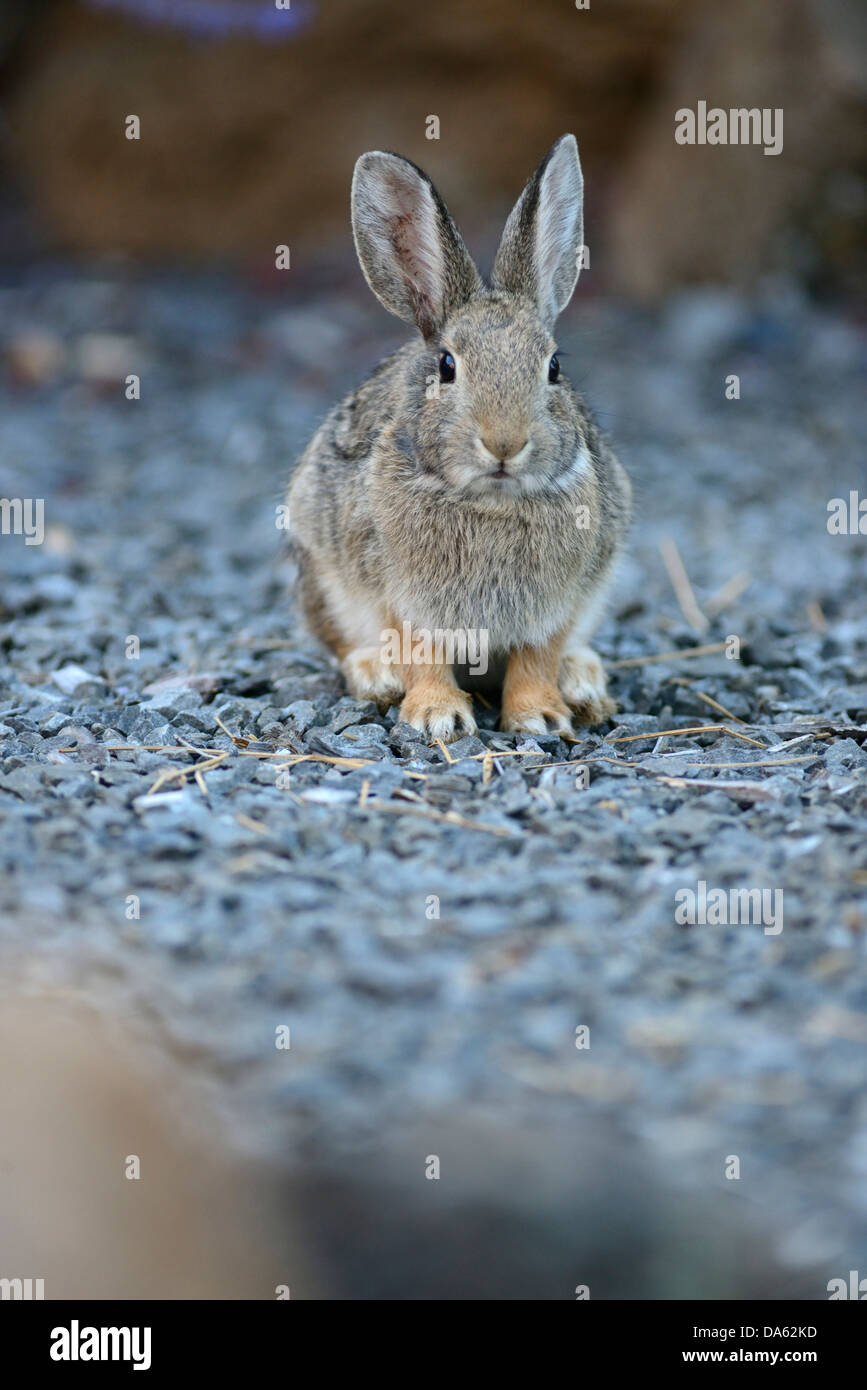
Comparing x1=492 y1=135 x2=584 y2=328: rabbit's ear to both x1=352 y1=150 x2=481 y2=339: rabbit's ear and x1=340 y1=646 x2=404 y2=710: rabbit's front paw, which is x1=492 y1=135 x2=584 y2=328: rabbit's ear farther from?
x1=340 y1=646 x2=404 y2=710: rabbit's front paw

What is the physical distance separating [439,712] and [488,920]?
5.33ft

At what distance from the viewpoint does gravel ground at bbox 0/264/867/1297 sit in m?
3.34

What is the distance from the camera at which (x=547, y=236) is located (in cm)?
552

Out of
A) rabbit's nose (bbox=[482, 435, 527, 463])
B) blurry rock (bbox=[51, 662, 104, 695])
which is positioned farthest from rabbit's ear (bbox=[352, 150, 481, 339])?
blurry rock (bbox=[51, 662, 104, 695])

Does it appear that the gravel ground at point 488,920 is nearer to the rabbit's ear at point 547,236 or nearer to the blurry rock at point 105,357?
the rabbit's ear at point 547,236

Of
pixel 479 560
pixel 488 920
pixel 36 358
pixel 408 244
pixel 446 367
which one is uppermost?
pixel 36 358

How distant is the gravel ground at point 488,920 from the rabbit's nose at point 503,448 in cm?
103

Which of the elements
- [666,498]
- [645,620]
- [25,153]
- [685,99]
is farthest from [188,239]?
[645,620]

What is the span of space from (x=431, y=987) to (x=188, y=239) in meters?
11.5

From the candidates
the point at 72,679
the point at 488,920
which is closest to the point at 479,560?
the point at 488,920

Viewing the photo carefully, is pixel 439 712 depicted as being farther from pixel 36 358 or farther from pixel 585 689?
pixel 36 358

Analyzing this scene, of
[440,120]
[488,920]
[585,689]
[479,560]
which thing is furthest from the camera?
[440,120]

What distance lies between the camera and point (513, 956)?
153 inches

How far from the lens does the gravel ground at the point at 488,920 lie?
11.0 ft
